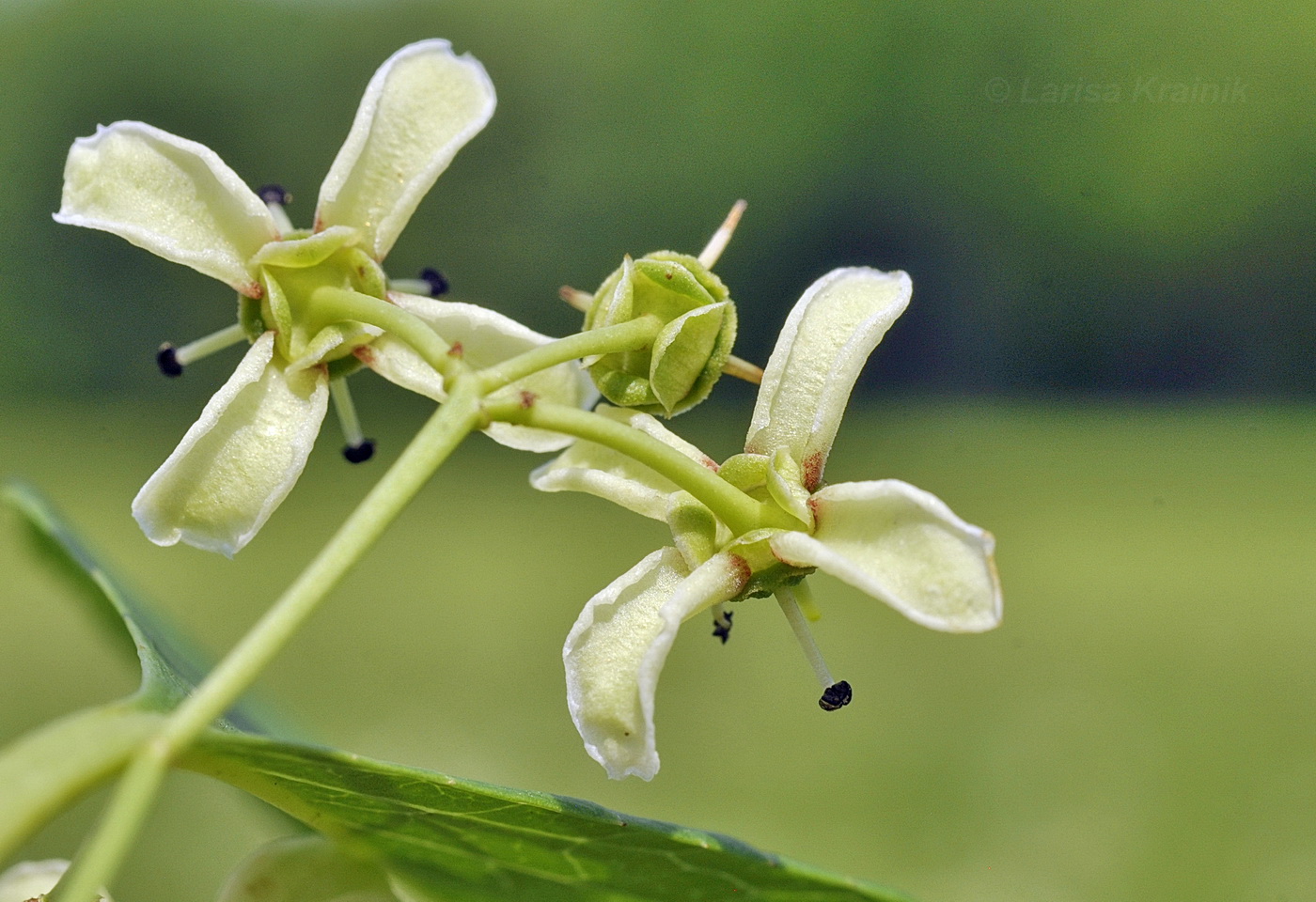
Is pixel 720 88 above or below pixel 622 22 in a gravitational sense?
below

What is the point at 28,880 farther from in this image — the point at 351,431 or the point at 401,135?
the point at 401,135

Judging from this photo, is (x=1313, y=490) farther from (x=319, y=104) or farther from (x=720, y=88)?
(x=319, y=104)

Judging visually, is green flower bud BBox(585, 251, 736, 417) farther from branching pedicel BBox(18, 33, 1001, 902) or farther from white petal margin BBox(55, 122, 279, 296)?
white petal margin BBox(55, 122, 279, 296)

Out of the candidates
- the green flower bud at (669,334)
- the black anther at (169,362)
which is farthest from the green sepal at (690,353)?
the black anther at (169,362)

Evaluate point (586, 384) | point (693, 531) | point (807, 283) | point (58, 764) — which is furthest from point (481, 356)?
point (807, 283)

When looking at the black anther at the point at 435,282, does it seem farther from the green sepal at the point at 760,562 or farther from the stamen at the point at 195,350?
the green sepal at the point at 760,562

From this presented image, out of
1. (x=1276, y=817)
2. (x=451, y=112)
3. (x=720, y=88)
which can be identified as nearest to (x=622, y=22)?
(x=720, y=88)
